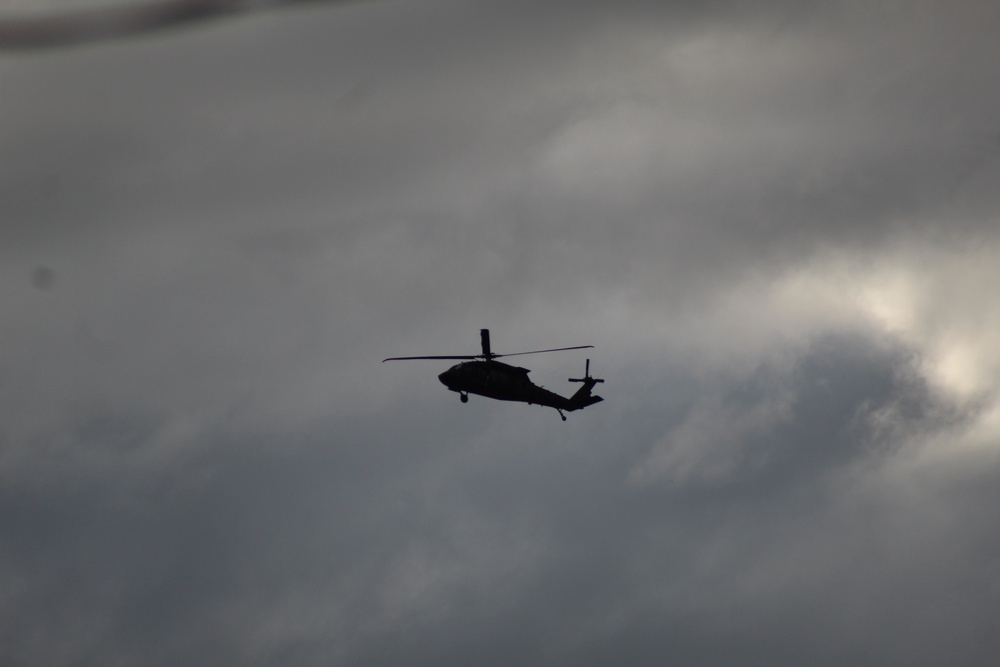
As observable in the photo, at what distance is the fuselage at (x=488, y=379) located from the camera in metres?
88.0

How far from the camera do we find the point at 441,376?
3514 inches

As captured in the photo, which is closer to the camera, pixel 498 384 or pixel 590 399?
pixel 498 384

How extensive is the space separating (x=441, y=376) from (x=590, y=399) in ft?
50.9

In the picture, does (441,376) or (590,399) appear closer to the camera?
(441,376)

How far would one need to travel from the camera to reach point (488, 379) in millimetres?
88125

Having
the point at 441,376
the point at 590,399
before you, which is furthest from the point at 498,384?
the point at 590,399

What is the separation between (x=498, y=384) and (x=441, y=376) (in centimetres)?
508

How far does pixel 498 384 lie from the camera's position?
8875cm

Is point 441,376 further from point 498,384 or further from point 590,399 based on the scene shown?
point 590,399

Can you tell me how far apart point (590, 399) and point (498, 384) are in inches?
453

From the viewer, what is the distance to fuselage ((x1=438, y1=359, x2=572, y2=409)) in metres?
88.0
